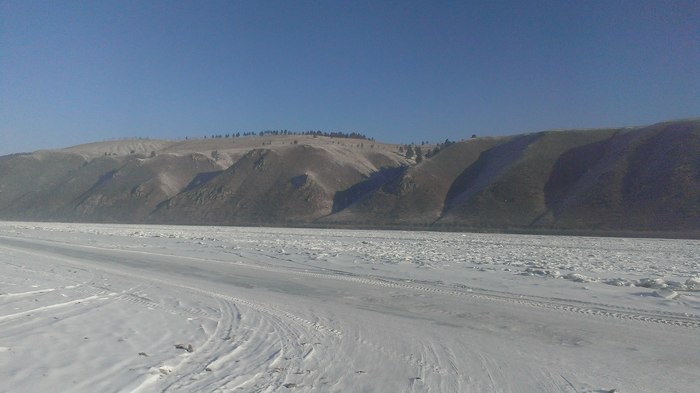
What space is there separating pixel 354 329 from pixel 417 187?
65440 millimetres

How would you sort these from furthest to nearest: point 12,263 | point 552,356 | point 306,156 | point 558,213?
point 306,156 → point 558,213 → point 12,263 → point 552,356

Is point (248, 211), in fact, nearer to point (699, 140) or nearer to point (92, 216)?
point (92, 216)

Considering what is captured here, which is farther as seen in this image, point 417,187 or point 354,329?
point 417,187

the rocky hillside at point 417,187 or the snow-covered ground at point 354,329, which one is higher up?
the rocky hillside at point 417,187

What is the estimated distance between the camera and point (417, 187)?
75.2 meters

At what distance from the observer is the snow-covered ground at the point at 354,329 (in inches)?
284

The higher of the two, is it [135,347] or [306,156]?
[306,156]

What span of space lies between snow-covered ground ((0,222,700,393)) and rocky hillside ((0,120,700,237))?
34537 millimetres

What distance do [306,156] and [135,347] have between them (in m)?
92.1

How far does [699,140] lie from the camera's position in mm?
59906

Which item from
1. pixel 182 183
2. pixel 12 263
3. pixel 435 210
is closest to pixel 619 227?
pixel 435 210

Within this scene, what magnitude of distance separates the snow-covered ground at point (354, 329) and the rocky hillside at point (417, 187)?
3454 centimetres

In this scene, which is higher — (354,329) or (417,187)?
(417,187)

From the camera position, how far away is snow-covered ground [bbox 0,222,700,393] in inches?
284
